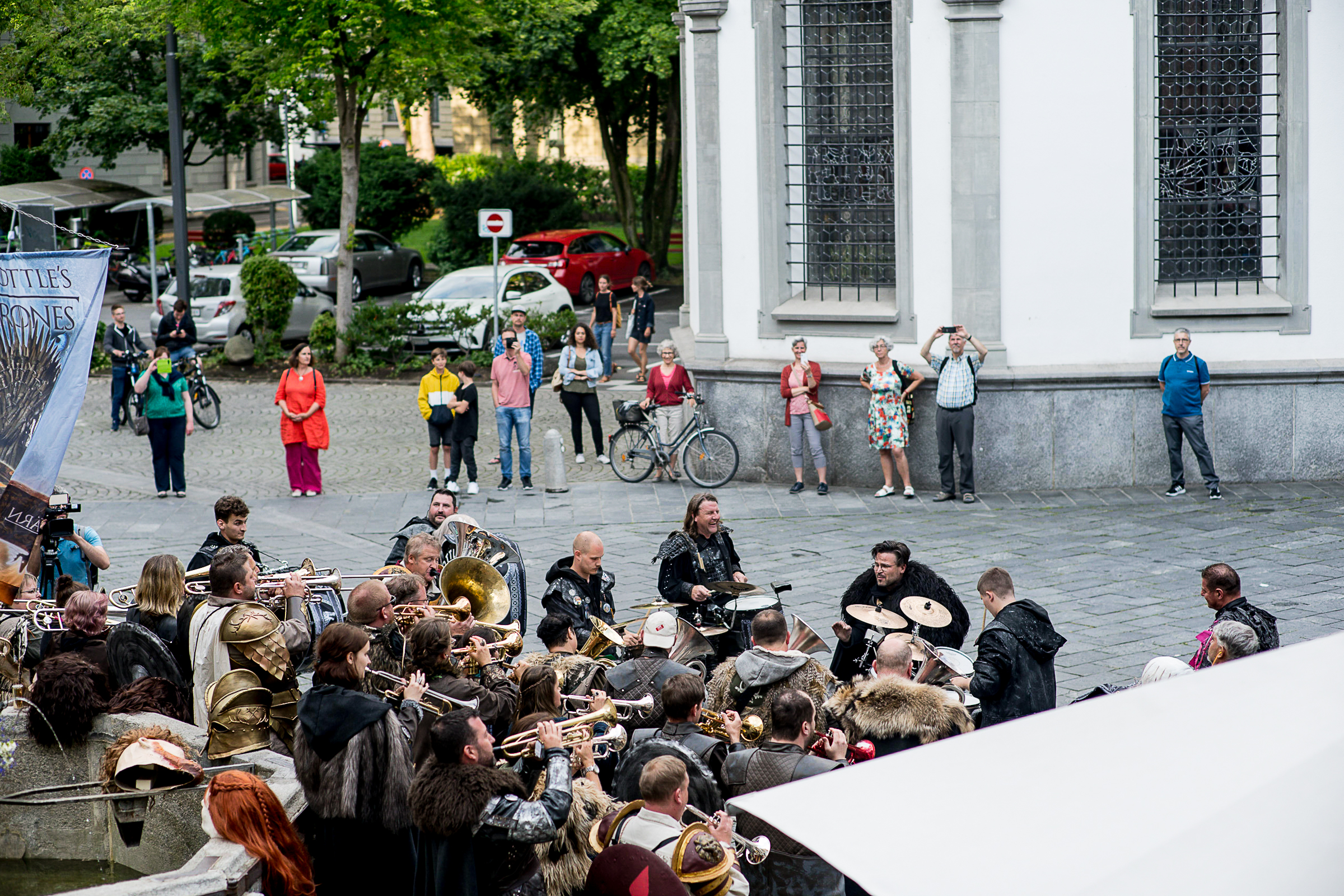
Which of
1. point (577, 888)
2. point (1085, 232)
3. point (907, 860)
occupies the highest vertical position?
point (1085, 232)

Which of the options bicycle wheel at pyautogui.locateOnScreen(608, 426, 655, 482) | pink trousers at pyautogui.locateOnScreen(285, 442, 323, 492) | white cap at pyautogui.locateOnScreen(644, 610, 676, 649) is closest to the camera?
white cap at pyautogui.locateOnScreen(644, 610, 676, 649)

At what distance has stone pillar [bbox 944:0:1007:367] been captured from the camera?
1442cm

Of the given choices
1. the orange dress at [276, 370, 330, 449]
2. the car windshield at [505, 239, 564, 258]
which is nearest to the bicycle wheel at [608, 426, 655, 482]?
the orange dress at [276, 370, 330, 449]

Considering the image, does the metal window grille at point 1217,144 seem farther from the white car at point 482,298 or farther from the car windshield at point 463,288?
the car windshield at point 463,288

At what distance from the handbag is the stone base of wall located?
0.94 meters

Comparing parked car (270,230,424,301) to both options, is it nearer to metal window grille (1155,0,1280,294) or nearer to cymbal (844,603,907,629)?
metal window grille (1155,0,1280,294)

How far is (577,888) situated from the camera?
5.05 metres

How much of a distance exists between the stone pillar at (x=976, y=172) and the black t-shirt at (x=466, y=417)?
16.6ft

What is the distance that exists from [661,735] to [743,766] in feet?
1.42

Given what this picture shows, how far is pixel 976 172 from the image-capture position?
1457 cm

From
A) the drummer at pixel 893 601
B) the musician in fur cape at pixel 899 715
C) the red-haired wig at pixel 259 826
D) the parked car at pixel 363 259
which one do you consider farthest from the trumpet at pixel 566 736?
the parked car at pixel 363 259

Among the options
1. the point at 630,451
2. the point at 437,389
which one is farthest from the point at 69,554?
the point at 630,451

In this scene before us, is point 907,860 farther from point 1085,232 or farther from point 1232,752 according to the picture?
point 1085,232

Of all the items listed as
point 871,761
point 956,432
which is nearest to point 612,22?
point 956,432
